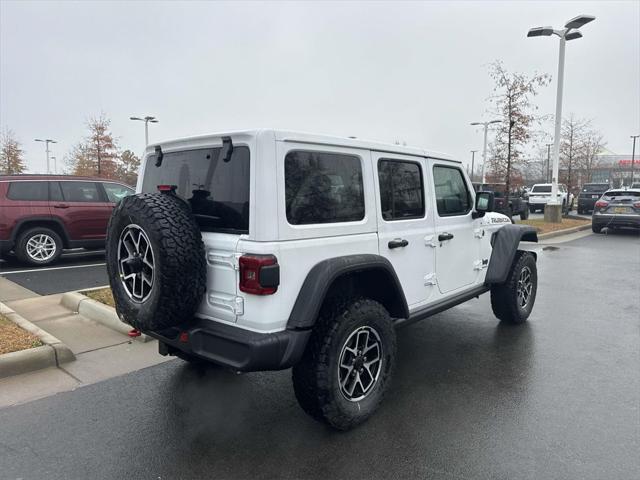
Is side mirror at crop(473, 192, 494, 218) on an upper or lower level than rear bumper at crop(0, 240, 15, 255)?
upper

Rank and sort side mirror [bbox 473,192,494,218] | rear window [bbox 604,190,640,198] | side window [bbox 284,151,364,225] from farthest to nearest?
rear window [bbox 604,190,640,198], side mirror [bbox 473,192,494,218], side window [bbox 284,151,364,225]

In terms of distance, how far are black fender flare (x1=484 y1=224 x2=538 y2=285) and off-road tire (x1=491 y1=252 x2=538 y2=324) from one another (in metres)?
0.22

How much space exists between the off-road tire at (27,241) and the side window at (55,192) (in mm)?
614

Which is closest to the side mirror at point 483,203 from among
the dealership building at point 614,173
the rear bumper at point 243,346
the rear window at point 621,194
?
the rear bumper at point 243,346

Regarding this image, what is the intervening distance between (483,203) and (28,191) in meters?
8.29

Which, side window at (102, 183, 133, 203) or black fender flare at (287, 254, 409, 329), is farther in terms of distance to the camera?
side window at (102, 183, 133, 203)

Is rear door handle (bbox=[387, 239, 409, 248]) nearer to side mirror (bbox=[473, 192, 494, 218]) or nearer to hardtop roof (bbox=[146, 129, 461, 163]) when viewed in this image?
hardtop roof (bbox=[146, 129, 461, 163])

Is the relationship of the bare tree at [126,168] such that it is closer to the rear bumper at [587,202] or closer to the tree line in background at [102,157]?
the tree line in background at [102,157]

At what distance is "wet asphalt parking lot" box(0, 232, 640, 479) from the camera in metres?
2.72

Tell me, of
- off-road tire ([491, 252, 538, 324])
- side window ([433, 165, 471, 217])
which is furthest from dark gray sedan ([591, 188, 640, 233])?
side window ([433, 165, 471, 217])

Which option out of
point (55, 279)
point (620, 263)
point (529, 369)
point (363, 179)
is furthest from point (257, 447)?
point (620, 263)

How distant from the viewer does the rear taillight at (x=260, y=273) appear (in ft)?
8.50

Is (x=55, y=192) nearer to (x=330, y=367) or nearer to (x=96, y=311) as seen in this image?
(x=96, y=311)

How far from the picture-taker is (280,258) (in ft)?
8.75
